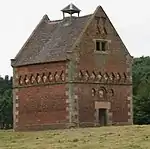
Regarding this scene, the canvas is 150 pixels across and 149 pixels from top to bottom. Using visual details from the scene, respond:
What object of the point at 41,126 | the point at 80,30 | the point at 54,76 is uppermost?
the point at 80,30

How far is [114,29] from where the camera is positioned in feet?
193

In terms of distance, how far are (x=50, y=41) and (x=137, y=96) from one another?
98.4 feet

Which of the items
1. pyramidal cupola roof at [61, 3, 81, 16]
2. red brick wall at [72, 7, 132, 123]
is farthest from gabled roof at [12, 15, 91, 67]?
red brick wall at [72, 7, 132, 123]

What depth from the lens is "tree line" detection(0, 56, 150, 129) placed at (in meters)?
82.7

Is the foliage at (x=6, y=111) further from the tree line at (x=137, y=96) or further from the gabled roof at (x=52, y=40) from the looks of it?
the gabled roof at (x=52, y=40)

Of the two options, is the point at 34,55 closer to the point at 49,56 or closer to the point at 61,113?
the point at 49,56

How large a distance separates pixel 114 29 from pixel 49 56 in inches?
226

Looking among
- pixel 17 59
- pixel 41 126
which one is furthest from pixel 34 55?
pixel 41 126

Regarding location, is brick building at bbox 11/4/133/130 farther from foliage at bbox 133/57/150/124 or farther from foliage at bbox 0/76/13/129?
foliage at bbox 0/76/13/129

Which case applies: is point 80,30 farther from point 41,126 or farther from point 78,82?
point 41,126

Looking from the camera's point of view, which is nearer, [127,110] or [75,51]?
[75,51]

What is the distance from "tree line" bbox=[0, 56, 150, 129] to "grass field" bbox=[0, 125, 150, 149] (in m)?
32.8

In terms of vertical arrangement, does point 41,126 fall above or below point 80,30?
below

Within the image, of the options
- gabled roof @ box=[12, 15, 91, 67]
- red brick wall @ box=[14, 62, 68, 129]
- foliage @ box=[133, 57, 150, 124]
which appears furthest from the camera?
foliage @ box=[133, 57, 150, 124]
